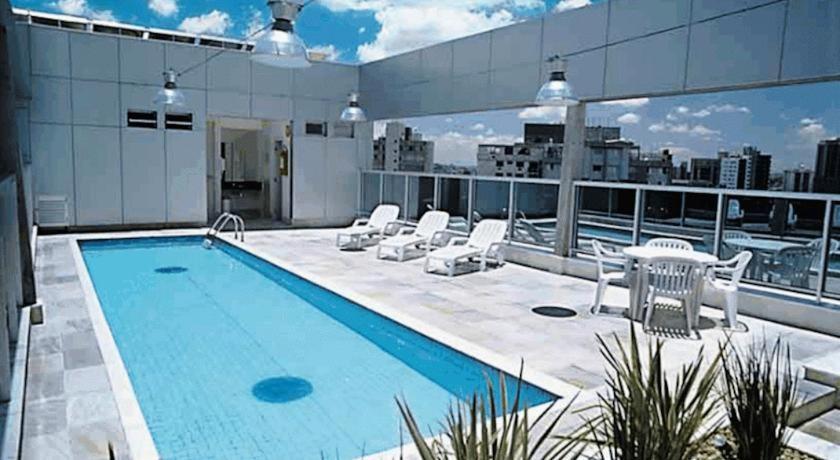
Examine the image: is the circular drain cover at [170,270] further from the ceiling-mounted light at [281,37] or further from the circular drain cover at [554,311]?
the circular drain cover at [554,311]

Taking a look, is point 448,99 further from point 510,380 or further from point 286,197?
point 510,380

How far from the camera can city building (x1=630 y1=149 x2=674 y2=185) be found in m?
7.59

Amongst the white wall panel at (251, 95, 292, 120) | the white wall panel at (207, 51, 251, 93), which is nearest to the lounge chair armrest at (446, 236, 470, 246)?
the white wall panel at (251, 95, 292, 120)

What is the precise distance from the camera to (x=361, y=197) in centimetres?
1432

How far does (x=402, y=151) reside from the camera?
13000 millimetres

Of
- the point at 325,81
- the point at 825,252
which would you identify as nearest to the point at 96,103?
the point at 325,81

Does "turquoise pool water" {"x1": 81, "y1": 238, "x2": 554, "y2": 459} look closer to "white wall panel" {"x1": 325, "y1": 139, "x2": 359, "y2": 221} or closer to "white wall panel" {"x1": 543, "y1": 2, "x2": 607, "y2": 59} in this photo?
"white wall panel" {"x1": 543, "y1": 2, "x2": 607, "y2": 59}

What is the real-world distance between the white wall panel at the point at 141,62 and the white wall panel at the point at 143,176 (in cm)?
101

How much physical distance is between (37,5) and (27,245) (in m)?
10.9

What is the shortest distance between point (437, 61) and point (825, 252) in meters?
7.54

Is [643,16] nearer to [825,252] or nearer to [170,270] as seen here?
[825,252]

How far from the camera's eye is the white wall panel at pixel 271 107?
42.5 feet

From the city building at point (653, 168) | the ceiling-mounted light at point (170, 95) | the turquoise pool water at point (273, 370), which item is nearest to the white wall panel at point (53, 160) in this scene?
the ceiling-mounted light at point (170, 95)

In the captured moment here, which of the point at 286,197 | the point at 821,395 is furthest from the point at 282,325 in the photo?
the point at 286,197
